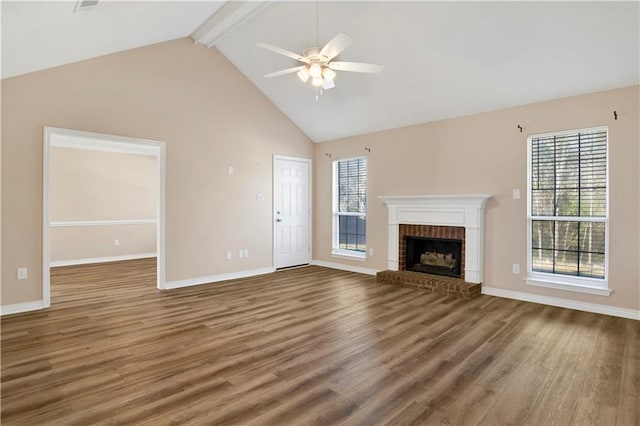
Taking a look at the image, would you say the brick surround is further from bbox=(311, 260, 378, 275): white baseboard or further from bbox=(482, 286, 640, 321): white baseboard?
bbox=(311, 260, 378, 275): white baseboard

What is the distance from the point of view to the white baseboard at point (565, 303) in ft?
12.3

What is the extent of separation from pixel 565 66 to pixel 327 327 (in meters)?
3.84

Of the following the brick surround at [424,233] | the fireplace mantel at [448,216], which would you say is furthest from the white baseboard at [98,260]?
the brick surround at [424,233]

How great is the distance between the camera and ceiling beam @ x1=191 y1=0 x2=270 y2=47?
4.30 m

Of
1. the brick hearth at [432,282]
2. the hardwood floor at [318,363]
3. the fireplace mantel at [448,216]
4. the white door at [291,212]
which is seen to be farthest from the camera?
the white door at [291,212]

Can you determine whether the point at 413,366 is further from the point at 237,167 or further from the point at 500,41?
the point at 237,167

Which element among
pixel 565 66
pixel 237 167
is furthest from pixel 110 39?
pixel 565 66

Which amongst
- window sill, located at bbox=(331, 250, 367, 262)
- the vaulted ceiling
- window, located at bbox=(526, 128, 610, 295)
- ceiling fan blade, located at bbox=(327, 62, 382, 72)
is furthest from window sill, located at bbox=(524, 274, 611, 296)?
ceiling fan blade, located at bbox=(327, 62, 382, 72)

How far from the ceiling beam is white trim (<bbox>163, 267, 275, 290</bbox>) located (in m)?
3.73

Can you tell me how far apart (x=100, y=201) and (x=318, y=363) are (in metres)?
7.29

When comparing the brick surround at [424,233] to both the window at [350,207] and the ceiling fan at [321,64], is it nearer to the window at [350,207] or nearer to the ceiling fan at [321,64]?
the window at [350,207]

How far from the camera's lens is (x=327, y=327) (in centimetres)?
345

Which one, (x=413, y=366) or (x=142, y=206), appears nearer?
(x=413, y=366)

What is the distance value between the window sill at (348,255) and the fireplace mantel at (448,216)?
2.25 feet
